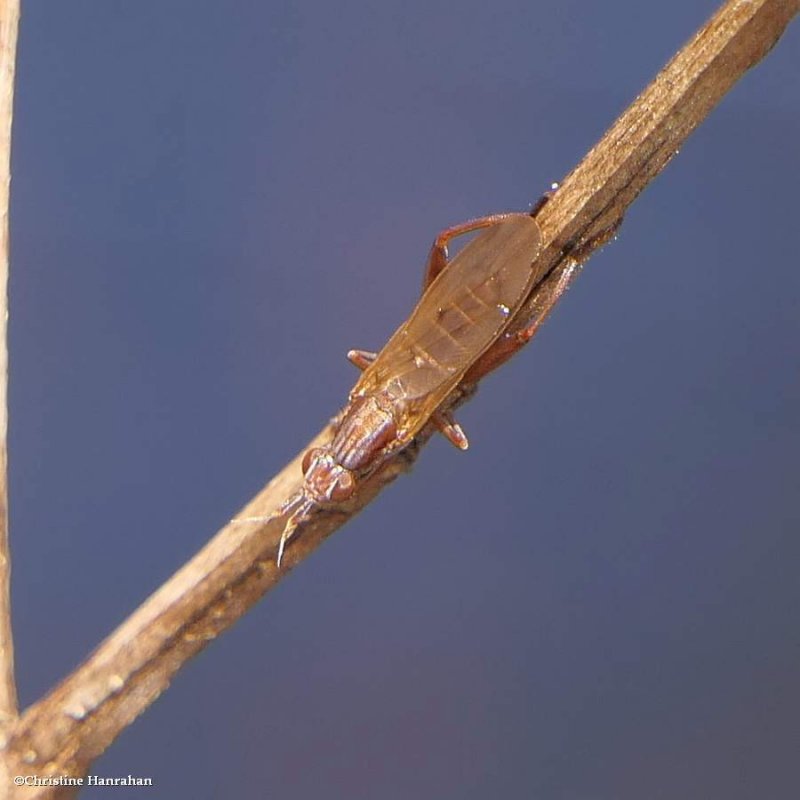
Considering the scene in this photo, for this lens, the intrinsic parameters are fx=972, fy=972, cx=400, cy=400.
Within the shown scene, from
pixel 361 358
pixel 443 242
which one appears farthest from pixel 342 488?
pixel 443 242

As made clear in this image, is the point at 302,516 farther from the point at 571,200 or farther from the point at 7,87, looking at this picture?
the point at 7,87

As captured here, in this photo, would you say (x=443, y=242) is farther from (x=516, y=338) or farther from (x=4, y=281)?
(x=4, y=281)

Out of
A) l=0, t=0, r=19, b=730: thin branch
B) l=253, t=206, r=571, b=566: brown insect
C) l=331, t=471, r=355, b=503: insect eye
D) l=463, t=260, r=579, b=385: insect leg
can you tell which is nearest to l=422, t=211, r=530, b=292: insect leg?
l=253, t=206, r=571, b=566: brown insect

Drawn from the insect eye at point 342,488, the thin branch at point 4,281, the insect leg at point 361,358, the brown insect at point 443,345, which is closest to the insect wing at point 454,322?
the brown insect at point 443,345

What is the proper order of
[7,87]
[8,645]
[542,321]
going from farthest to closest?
1. [542,321]
2. [8,645]
3. [7,87]

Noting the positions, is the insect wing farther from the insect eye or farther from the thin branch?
the thin branch

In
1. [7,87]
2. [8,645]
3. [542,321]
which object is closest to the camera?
[7,87]

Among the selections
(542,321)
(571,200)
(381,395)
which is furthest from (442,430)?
(571,200)
